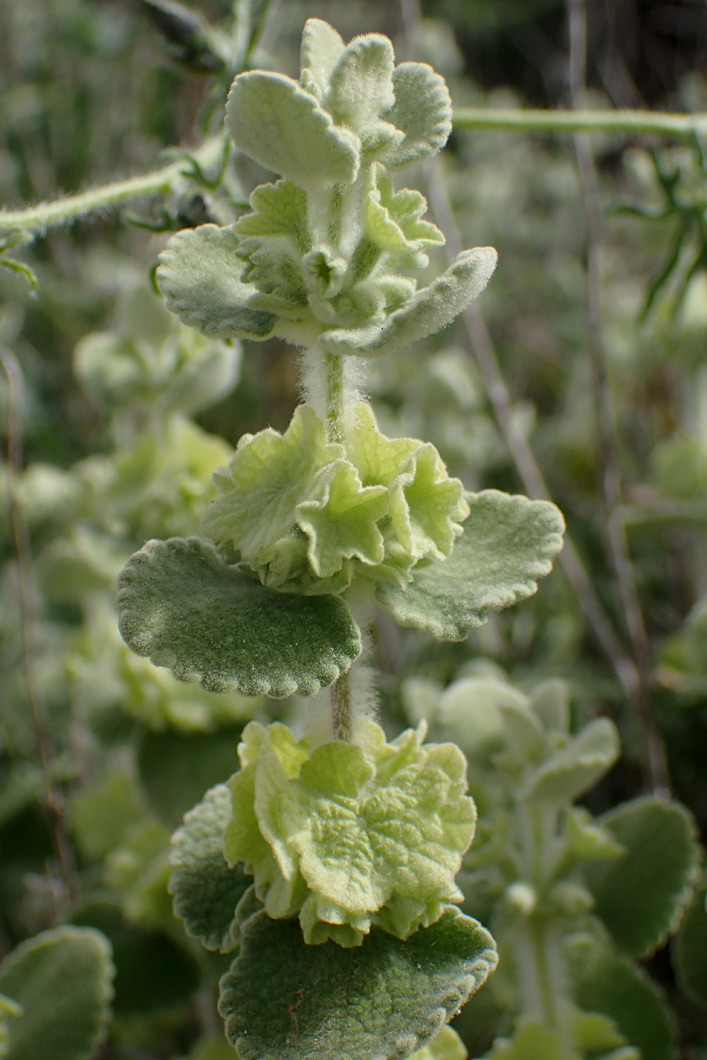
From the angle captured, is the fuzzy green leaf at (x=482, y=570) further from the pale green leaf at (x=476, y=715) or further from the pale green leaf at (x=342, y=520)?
the pale green leaf at (x=476, y=715)

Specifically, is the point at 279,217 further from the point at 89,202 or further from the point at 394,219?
the point at 89,202

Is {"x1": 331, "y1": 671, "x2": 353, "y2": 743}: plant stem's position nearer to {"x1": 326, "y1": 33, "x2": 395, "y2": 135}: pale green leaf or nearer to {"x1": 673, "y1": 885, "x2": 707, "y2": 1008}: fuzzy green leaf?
{"x1": 326, "y1": 33, "x2": 395, "y2": 135}: pale green leaf

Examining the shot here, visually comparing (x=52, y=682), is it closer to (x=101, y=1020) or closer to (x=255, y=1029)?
(x=101, y=1020)

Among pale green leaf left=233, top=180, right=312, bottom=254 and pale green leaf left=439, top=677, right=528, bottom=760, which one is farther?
pale green leaf left=439, top=677, right=528, bottom=760

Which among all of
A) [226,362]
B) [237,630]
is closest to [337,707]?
[237,630]

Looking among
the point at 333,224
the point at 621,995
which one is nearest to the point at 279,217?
the point at 333,224

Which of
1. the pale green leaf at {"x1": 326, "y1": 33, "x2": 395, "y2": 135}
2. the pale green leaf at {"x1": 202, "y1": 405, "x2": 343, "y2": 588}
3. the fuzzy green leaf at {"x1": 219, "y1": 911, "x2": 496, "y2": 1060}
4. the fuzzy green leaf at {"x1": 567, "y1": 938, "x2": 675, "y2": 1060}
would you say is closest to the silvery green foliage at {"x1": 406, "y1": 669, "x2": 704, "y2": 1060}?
the fuzzy green leaf at {"x1": 567, "y1": 938, "x2": 675, "y2": 1060}
